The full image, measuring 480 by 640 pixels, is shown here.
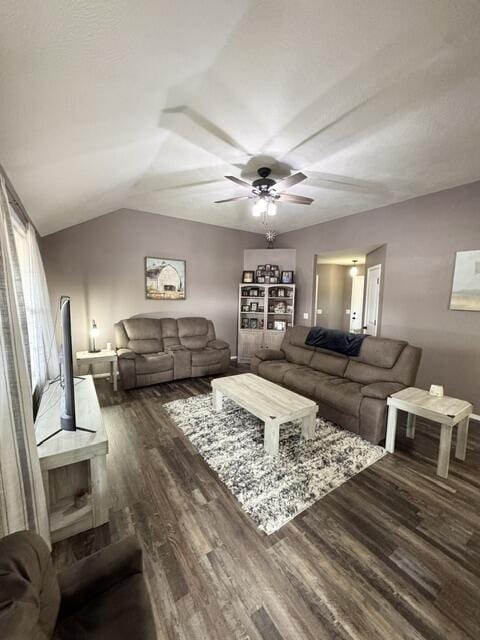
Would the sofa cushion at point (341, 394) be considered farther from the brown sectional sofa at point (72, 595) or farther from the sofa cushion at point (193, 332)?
the sofa cushion at point (193, 332)

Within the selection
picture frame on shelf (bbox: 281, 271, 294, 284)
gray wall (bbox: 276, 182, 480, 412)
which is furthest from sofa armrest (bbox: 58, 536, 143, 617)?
picture frame on shelf (bbox: 281, 271, 294, 284)

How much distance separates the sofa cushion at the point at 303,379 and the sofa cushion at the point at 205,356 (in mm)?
1527

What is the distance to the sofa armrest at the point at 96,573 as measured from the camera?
0.93 metres

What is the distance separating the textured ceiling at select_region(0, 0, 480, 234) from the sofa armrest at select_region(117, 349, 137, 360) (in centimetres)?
201

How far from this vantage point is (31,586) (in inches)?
29.4

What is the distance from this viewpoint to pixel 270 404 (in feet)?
8.64

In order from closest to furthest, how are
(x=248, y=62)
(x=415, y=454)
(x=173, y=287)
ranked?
(x=248, y=62), (x=415, y=454), (x=173, y=287)

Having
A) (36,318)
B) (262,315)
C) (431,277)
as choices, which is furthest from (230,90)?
(262,315)

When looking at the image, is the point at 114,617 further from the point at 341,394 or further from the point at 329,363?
the point at 329,363

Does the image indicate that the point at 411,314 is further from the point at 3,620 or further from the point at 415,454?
the point at 3,620

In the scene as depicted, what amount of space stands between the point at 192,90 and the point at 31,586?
243 centimetres

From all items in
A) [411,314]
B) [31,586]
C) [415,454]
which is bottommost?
[415,454]

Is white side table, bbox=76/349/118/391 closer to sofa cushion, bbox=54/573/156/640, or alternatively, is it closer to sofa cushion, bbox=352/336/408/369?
sofa cushion, bbox=54/573/156/640

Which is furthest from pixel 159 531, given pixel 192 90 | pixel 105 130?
pixel 192 90
